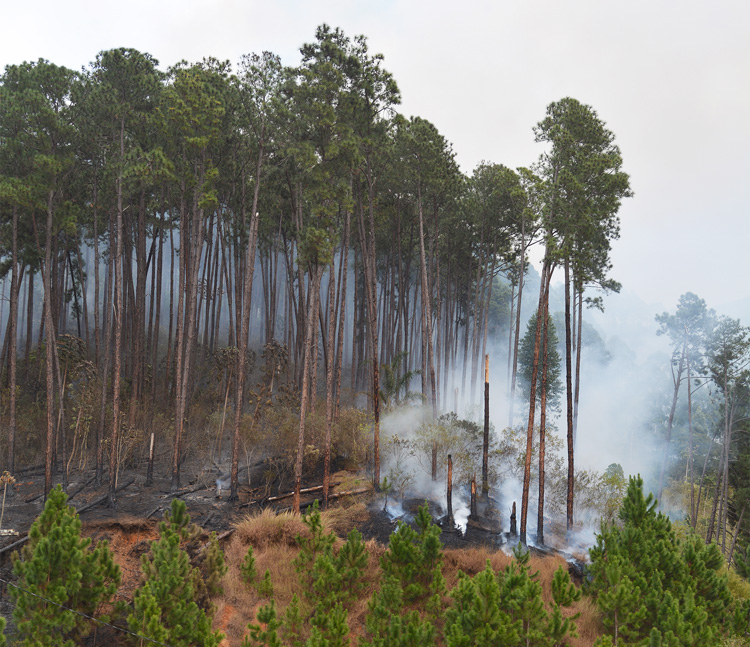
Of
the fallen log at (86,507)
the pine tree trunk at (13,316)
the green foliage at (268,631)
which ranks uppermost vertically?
the pine tree trunk at (13,316)

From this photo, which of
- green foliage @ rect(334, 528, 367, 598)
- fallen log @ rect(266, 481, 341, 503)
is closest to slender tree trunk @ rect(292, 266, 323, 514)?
fallen log @ rect(266, 481, 341, 503)

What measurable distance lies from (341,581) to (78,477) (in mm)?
12669

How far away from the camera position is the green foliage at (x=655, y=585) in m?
10.3

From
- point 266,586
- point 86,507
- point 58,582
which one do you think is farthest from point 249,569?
point 86,507

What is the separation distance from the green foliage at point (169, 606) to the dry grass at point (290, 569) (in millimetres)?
2333

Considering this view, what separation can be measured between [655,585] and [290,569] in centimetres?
849

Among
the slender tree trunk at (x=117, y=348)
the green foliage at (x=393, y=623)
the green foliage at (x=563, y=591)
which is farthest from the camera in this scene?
the slender tree trunk at (x=117, y=348)

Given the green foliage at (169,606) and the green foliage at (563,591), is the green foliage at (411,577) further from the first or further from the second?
the green foliage at (169,606)

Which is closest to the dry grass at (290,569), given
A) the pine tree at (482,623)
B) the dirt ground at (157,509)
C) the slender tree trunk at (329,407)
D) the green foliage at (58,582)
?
the dirt ground at (157,509)

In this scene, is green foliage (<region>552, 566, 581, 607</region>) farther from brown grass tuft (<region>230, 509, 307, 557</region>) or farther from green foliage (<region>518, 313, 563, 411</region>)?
green foliage (<region>518, 313, 563, 411</region>)

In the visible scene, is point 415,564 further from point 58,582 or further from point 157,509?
point 157,509

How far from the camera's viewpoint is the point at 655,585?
1144 cm

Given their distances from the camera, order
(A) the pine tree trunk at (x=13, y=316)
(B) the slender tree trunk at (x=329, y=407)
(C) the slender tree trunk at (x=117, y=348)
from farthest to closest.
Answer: (B) the slender tree trunk at (x=329, y=407), (A) the pine tree trunk at (x=13, y=316), (C) the slender tree trunk at (x=117, y=348)

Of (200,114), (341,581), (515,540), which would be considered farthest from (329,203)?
(515,540)
